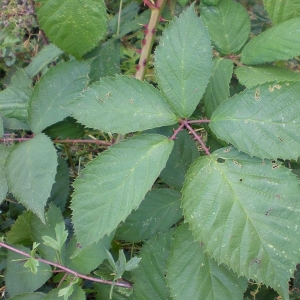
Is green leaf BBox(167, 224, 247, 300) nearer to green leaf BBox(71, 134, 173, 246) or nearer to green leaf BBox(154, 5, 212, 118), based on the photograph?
green leaf BBox(71, 134, 173, 246)

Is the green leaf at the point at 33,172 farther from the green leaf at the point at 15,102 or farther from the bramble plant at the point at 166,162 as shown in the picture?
the green leaf at the point at 15,102

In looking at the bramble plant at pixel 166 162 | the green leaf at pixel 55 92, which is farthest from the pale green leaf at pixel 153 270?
the green leaf at pixel 55 92

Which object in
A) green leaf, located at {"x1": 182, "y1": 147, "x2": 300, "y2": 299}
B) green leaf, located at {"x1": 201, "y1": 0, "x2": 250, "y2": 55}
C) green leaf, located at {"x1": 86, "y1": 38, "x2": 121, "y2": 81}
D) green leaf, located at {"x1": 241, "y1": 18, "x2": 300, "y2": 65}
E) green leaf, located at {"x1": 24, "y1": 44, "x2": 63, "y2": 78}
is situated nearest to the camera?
green leaf, located at {"x1": 182, "y1": 147, "x2": 300, "y2": 299}

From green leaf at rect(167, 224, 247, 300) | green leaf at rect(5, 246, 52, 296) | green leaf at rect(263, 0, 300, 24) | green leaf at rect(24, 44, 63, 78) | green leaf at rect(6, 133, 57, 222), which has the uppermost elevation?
green leaf at rect(263, 0, 300, 24)

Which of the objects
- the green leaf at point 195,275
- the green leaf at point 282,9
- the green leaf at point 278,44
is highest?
the green leaf at point 282,9

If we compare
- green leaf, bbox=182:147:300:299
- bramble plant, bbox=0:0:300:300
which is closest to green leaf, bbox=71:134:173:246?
bramble plant, bbox=0:0:300:300

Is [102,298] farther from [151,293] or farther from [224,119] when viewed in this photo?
[224,119]

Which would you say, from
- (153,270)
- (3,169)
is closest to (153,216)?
(153,270)
